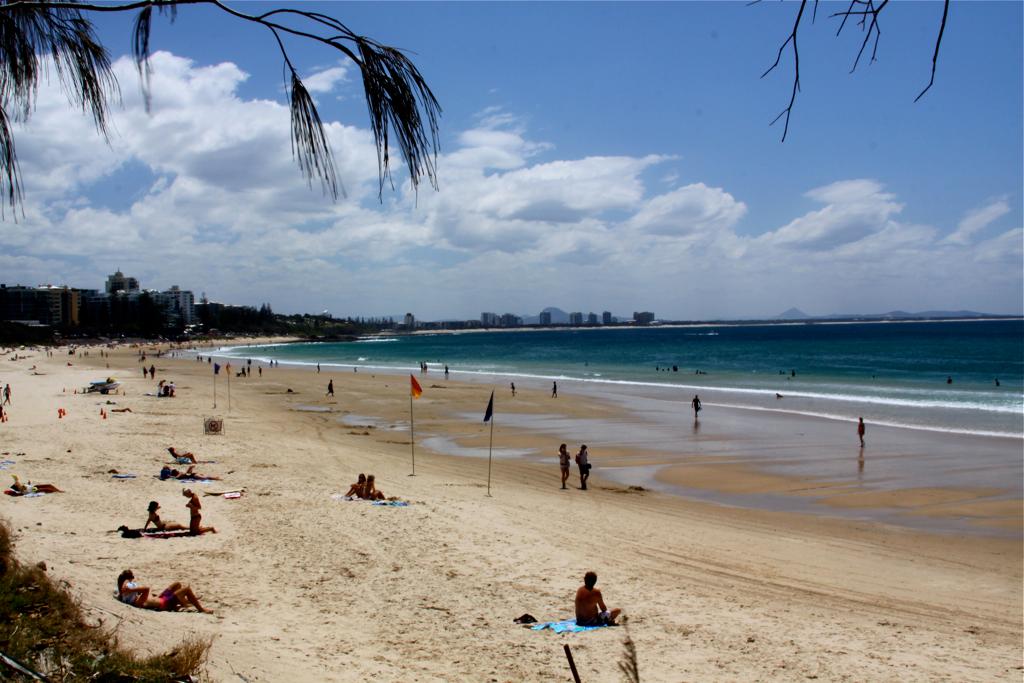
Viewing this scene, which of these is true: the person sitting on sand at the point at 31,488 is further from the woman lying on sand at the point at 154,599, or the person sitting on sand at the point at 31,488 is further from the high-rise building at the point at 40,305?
the high-rise building at the point at 40,305

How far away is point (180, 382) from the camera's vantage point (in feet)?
155

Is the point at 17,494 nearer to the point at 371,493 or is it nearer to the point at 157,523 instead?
the point at 157,523

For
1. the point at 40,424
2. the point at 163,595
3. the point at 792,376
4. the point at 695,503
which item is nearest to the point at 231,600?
the point at 163,595

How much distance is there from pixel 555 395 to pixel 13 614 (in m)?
36.8

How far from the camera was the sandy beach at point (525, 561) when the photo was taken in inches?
284

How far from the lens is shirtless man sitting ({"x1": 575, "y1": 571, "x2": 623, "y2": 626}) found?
26.9 feet

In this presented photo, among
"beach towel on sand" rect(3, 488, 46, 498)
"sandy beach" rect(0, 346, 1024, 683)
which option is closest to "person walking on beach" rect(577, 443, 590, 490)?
"sandy beach" rect(0, 346, 1024, 683)

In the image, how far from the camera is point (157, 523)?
425 inches

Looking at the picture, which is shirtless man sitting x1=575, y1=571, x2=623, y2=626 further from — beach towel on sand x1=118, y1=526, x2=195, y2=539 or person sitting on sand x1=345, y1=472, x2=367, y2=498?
person sitting on sand x1=345, y1=472, x2=367, y2=498

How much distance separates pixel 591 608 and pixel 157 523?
710cm

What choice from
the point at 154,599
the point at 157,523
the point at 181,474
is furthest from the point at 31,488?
the point at 154,599

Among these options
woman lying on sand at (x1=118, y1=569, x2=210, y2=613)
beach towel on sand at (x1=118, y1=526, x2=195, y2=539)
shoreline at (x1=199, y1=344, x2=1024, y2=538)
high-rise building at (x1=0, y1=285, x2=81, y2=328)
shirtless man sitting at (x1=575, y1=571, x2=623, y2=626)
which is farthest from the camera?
high-rise building at (x1=0, y1=285, x2=81, y2=328)

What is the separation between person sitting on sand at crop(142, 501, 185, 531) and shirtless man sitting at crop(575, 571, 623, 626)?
679cm

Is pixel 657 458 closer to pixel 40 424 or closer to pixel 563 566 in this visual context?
pixel 563 566
